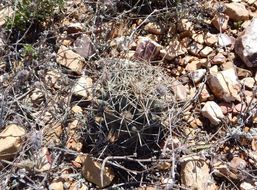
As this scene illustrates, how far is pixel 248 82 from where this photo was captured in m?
2.55

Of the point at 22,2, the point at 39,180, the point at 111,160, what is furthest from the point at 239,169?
the point at 22,2

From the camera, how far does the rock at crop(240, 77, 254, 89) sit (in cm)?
255

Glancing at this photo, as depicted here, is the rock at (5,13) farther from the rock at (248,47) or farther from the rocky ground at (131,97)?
the rock at (248,47)

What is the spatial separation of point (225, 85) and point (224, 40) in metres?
0.33

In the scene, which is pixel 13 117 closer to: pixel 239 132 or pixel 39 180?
pixel 39 180

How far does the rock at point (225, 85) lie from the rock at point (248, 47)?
120 millimetres

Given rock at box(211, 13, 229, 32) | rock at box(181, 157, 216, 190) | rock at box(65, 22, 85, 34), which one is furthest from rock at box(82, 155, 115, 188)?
rock at box(211, 13, 229, 32)

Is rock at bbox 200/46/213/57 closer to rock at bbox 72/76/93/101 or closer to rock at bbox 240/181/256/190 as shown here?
rock at bbox 72/76/93/101

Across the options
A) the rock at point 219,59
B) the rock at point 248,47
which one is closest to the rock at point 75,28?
the rock at point 219,59

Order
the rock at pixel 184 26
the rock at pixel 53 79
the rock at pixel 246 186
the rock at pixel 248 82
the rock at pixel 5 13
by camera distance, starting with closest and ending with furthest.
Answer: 1. the rock at pixel 246 186
2. the rock at pixel 248 82
3. the rock at pixel 53 79
4. the rock at pixel 184 26
5. the rock at pixel 5 13

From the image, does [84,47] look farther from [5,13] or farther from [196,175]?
[196,175]

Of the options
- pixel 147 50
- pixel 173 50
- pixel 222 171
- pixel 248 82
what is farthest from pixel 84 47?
pixel 222 171

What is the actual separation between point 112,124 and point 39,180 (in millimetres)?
462

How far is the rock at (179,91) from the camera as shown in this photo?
2484mm
